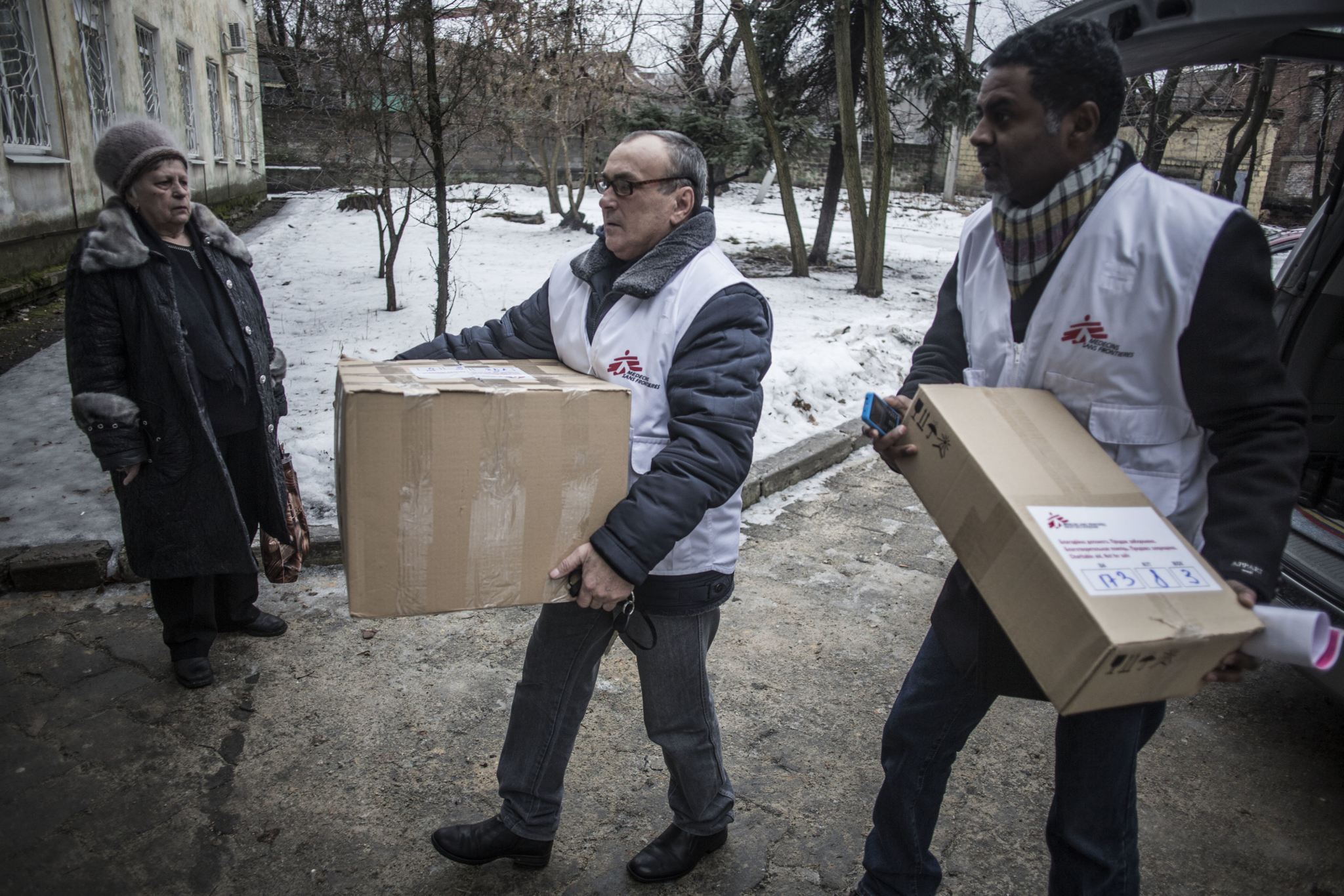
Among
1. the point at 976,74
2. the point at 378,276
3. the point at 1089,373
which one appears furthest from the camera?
the point at 976,74

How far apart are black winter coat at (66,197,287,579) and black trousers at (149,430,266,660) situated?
0.22 feet

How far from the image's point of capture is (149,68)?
13.2 m

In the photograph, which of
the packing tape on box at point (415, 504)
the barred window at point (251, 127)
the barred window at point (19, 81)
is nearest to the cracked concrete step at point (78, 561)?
the packing tape on box at point (415, 504)

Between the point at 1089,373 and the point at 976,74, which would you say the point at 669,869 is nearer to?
the point at 1089,373

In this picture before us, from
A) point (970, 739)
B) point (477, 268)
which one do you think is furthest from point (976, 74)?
point (970, 739)

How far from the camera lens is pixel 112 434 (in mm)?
2809

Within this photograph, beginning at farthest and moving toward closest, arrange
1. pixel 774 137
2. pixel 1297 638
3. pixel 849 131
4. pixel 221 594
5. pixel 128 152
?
1. pixel 774 137
2. pixel 849 131
3. pixel 221 594
4. pixel 128 152
5. pixel 1297 638

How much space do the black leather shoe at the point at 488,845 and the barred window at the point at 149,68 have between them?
44.7 feet

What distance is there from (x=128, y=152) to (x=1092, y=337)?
2.94 meters

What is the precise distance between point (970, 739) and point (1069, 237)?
6.25 feet

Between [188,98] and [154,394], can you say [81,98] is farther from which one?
[154,394]

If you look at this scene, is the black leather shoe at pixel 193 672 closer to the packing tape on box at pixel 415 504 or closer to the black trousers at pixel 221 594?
the black trousers at pixel 221 594

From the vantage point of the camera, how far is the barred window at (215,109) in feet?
55.0

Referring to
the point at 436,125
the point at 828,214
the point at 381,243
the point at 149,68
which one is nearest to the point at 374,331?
the point at 381,243
